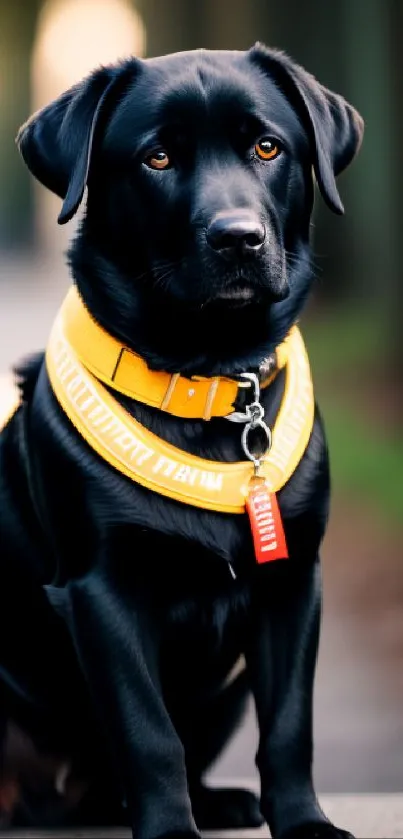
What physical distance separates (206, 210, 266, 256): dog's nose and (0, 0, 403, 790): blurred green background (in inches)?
16.2

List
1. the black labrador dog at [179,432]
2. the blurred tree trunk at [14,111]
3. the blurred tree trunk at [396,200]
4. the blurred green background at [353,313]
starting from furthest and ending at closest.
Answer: the blurred tree trunk at [14,111] → the blurred tree trunk at [396,200] → the blurred green background at [353,313] → the black labrador dog at [179,432]

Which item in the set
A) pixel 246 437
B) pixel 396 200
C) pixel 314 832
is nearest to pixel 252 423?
pixel 246 437

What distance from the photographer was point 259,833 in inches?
127

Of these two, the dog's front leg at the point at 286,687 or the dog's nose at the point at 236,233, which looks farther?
the dog's front leg at the point at 286,687

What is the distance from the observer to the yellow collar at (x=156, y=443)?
2848 mm

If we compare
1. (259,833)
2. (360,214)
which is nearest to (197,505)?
(259,833)

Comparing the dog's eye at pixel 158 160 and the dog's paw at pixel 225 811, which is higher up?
the dog's eye at pixel 158 160

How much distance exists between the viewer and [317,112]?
9.79 ft

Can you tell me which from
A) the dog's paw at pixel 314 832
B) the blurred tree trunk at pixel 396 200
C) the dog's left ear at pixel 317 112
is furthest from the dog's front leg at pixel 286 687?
the blurred tree trunk at pixel 396 200

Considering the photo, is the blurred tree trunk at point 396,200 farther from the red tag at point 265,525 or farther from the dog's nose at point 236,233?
the dog's nose at point 236,233

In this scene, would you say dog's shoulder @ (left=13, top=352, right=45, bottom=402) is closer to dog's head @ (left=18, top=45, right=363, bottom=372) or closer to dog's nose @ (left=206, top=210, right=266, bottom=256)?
dog's head @ (left=18, top=45, right=363, bottom=372)

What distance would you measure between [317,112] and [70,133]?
48 cm

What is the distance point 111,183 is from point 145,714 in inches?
39.4

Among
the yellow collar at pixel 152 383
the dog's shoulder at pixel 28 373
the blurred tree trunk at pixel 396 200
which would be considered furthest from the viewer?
the blurred tree trunk at pixel 396 200
